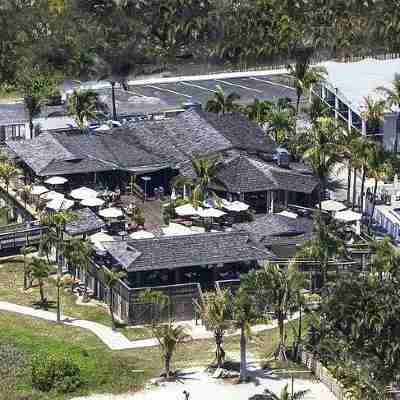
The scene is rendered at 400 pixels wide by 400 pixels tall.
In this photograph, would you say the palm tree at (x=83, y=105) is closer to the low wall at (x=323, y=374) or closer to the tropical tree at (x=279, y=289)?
the tropical tree at (x=279, y=289)

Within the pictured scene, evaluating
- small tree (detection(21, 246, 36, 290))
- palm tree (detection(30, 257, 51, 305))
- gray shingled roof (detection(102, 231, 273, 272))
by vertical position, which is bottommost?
small tree (detection(21, 246, 36, 290))

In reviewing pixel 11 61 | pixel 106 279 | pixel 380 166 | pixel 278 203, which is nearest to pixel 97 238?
pixel 106 279

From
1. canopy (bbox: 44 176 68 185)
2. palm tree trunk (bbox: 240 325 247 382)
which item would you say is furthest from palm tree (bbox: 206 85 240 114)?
palm tree trunk (bbox: 240 325 247 382)

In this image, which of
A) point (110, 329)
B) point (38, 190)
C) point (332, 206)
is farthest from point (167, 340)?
point (38, 190)

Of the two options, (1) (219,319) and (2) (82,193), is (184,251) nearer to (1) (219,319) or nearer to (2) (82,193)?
(1) (219,319)

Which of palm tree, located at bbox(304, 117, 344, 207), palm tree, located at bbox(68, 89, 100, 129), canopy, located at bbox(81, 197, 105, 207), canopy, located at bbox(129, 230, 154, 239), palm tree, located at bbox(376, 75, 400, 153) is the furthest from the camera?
palm tree, located at bbox(68, 89, 100, 129)

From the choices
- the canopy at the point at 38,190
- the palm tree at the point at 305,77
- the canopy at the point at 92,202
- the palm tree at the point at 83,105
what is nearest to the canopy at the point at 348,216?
the canopy at the point at 92,202

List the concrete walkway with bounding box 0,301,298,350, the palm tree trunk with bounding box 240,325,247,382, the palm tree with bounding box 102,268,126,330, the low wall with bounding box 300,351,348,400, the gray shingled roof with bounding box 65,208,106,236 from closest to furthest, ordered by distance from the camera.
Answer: the low wall with bounding box 300,351,348,400 → the palm tree trunk with bounding box 240,325,247,382 → the concrete walkway with bounding box 0,301,298,350 → the palm tree with bounding box 102,268,126,330 → the gray shingled roof with bounding box 65,208,106,236

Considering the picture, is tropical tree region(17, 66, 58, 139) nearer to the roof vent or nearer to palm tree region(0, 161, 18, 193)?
palm tree region(0, 161, 18, 193)
